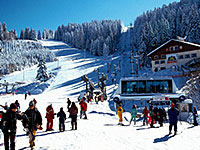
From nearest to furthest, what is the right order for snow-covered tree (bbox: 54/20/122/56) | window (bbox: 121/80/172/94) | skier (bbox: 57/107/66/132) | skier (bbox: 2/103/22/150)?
skier (bbox: 2/103/22/150), skier (bbox: 57/107/66/132), window (bbox: 121/80/172/94), snow-covered tree (bbox: 54/20/122/56)

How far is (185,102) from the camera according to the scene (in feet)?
73.4

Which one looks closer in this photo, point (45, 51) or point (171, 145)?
point (171, 145)

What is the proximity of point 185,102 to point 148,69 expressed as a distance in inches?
1567

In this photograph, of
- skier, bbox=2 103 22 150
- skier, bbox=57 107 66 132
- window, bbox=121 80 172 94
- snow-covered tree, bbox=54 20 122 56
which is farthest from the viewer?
snow-covered tree, bbox=54 20 122 56

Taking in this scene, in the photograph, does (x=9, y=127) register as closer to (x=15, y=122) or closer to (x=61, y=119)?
(x=15, y=122)

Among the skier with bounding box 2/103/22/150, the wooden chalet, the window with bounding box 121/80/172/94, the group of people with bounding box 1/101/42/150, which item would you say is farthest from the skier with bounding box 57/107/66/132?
Answer: the wooden chalet

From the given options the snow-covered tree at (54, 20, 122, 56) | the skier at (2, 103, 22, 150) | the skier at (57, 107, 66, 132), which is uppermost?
the snow-covered tree at (54, 20, 122, 56)

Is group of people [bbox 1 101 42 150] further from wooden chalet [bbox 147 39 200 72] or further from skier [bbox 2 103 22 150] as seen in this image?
wooden chalet [bbox 147 39 200 72]

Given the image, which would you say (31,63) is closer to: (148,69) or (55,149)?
(148,69)

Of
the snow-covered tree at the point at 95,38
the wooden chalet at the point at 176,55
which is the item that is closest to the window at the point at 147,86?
the wooden chalet at the point at 176,55

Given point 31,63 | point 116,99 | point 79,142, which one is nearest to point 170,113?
point 79,142

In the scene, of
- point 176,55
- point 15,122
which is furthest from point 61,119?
point 176,55

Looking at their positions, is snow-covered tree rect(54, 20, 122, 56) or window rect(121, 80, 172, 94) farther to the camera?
snow-covered tree rect(54, 20, 122, 56)

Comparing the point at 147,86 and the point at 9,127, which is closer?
the point at 9,127
